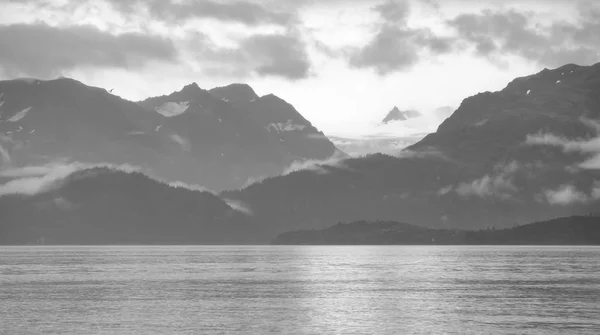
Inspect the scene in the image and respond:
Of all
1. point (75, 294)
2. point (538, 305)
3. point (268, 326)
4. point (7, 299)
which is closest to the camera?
point (268, 326)

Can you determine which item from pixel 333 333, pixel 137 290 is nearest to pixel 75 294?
pixel 137 290

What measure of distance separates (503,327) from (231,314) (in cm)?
4389

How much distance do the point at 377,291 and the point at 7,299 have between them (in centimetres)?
7599

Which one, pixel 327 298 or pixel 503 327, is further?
pixel 327 298

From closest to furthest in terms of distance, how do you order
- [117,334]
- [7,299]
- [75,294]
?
Answer: [117,334], [7,299], [75,294]

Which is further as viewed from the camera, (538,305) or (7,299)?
(7,299)

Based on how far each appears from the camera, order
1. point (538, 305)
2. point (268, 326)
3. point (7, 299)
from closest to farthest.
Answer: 1. point (268, 326)
2. point (538, 305)
3. point (7, 299)

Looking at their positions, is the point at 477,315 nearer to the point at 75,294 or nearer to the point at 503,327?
the point at 503,327

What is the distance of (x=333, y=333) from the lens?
11819cm

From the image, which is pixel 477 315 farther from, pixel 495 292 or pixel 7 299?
pixel 7 299

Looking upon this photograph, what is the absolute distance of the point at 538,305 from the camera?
6063 inches

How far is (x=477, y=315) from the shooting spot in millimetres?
138250

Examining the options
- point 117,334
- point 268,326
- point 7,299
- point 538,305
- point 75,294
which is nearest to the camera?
point 117,334

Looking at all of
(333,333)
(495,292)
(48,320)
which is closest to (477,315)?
(333,333)
